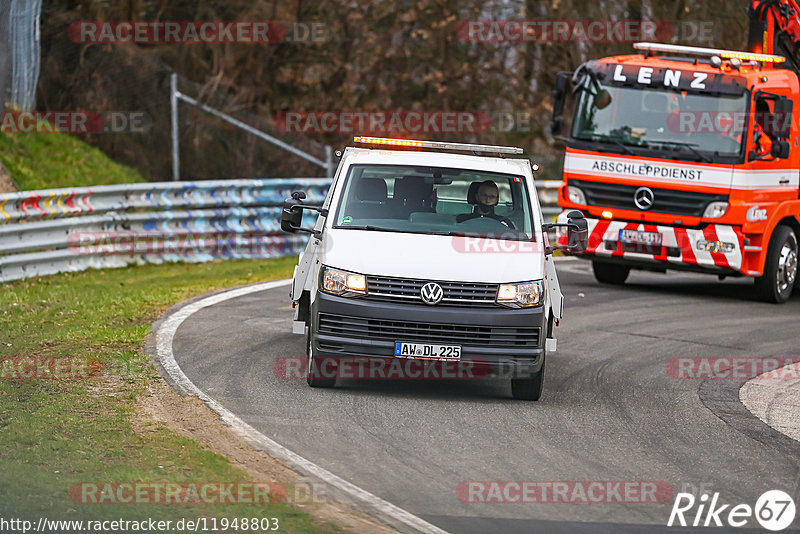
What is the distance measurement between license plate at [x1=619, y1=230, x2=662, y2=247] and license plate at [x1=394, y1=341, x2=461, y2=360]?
7.99 metres

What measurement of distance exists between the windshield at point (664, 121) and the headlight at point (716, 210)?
612mm

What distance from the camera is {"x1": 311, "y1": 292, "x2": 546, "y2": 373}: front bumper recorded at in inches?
371

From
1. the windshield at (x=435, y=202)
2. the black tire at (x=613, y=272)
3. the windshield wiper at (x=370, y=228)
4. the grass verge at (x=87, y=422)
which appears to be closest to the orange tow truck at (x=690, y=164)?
the black tire at (x=613, y=272)

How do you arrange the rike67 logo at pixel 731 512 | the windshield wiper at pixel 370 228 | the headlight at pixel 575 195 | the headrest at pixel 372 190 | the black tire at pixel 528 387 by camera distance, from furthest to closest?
the headlight at pixel 575 195, the headrest at pixel 372 190, the windshield wiper at pixel 370 228, the black tire at pixel 528 387, the rike67 logo at pixel 731 512

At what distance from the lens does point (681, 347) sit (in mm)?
12930

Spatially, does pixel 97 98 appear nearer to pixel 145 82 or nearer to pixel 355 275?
pixel 145 82

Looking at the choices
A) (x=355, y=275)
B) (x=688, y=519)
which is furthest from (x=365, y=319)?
(x=688, y=519)

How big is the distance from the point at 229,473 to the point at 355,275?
2.71 metres

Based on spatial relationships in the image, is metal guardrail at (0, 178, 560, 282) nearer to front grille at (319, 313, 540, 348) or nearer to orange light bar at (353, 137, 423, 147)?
orange light bar at (353, 137, 423, 147)

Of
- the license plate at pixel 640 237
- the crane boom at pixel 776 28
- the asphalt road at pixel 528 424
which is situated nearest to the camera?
the asphalt road at pixel 528 424

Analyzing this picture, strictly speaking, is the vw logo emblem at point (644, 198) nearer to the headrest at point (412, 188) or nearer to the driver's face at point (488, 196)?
the driver's face at point (488, 196)

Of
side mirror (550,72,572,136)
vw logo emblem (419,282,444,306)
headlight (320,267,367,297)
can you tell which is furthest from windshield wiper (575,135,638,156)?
headlight (320,267,367,297)

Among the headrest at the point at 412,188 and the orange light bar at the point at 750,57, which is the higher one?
the orange light bar at the point at 750,57

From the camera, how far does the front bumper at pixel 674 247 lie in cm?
1650
